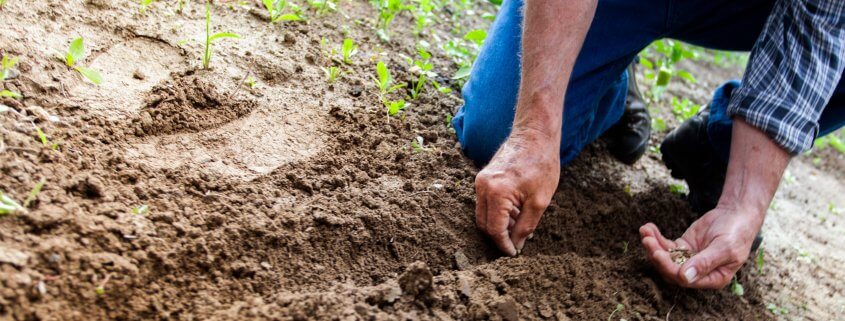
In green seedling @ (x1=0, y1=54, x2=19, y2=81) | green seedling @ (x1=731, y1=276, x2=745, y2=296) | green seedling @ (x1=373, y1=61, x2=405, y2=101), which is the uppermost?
green seedling @ (x1=0, y1=54, x2=19, y2=81)

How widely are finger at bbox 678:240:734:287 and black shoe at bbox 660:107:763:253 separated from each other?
59 cm

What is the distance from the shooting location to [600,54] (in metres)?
2.23

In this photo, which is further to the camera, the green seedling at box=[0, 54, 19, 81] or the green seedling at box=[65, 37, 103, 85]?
the green seedling at box=[65, 37, 103, 85]

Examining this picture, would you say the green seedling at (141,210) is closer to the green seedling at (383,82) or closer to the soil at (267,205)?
the soil at (267,205)

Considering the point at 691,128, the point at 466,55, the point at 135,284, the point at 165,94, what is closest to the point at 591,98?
the point at 691,128

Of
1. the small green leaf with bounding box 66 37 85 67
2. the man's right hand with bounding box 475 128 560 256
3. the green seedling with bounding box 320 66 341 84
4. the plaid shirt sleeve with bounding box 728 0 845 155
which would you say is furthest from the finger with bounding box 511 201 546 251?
the small green leaf with bounding box 66 37 85 67

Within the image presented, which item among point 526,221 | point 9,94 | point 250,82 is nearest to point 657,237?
point 526,221

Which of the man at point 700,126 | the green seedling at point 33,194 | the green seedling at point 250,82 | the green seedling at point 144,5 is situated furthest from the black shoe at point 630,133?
the green seedling at point 33,194

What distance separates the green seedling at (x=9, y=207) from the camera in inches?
52.8

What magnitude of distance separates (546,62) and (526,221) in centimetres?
43

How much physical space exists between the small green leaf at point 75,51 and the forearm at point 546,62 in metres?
1.18

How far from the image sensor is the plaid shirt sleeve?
75.7 inches

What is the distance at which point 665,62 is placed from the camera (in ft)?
10.5

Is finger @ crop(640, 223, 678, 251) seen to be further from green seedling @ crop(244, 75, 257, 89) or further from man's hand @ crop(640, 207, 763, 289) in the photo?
green seedling @ crop(244, 75, 257, 89)
